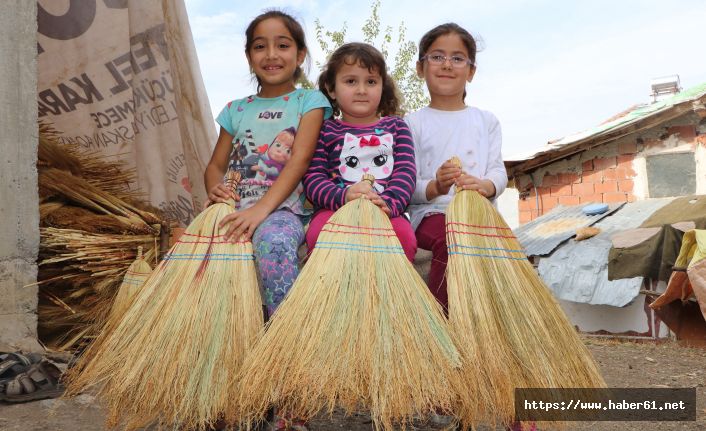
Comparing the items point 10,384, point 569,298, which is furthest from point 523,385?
point 569,298

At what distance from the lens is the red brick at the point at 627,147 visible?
352 inches

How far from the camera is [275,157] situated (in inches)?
95.3

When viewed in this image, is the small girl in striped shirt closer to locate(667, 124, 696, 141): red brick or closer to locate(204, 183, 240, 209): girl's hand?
locate(204, 183, 240, 209): girl's hand

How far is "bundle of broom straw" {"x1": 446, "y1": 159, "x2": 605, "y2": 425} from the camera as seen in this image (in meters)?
1.68

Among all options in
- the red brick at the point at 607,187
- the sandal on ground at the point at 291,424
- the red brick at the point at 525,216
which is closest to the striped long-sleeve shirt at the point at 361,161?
the sandal on ground at the point at 291,424

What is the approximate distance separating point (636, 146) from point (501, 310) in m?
8.18

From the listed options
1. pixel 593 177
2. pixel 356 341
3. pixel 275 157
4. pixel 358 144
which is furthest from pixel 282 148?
pixel 593 177

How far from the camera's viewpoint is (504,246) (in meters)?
2.03

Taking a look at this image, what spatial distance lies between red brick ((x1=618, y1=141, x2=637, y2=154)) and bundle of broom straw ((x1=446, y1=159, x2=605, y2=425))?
7.91 m

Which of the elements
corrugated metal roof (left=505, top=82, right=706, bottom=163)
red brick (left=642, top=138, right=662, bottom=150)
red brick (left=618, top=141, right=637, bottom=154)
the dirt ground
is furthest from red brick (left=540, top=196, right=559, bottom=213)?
the dirt ground

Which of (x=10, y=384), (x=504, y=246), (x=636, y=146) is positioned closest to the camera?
(x=504, y=246)

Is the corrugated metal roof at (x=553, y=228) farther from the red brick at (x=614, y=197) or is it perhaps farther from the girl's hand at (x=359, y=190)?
the girl's hand at (x=359, y=190)

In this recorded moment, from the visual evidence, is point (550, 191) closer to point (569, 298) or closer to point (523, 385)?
Answer: point (569, 298)

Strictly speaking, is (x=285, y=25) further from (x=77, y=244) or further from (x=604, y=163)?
(x=604, y=163)
